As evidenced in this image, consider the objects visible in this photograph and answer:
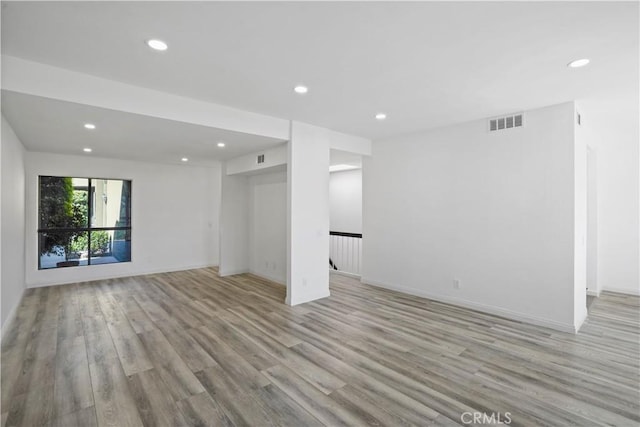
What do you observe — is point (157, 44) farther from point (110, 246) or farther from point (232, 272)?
point (110, 246)

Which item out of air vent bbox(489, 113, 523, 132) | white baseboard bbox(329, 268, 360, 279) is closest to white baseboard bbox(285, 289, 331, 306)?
white baseboard bbox(329, 268, 360, 279)

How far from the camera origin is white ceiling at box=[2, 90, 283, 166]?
3.27 metres

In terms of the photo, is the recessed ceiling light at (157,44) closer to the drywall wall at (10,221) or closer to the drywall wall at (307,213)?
the drywall wall at (307,213)

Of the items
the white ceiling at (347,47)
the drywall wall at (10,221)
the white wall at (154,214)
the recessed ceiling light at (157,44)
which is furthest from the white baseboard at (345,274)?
the drywall wall at (10,221)

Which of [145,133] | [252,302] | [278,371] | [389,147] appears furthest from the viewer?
[389,147]

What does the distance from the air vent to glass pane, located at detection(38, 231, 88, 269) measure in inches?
319

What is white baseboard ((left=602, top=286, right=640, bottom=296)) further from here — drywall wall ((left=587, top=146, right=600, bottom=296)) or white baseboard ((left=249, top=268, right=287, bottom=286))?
white baseboard ((left=249, top=268, right=287, bottom=286))

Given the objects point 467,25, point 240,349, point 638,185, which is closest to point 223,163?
point 240,349

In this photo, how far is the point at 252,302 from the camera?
4.88 metres

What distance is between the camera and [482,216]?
447 cm

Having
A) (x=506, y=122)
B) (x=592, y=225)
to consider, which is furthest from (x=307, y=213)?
(x=592, y=225)

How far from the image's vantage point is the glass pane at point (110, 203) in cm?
652

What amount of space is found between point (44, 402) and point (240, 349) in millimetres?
1582

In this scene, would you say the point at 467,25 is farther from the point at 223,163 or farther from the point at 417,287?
the point at 223,163
